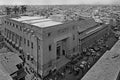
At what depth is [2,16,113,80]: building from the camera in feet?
92.6

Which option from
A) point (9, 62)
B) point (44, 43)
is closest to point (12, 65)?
point (9, 62)

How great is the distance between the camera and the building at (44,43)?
28212 millimetres

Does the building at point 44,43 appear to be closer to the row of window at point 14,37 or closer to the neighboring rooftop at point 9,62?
the row of window at point 14,37

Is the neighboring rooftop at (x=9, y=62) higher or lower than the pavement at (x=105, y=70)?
lower

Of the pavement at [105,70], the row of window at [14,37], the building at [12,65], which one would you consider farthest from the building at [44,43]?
the pavement at [105,70]

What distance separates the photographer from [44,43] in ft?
90.2

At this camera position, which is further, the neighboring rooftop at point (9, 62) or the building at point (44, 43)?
the building at point (44, 43)

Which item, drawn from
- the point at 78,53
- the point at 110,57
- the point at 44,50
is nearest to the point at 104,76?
the point at 110,57

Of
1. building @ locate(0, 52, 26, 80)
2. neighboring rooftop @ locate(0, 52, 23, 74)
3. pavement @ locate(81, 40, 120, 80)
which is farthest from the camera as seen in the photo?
neighboring rooftop @ locate(0, 52, 23, 74)

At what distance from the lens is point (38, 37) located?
28078 mm

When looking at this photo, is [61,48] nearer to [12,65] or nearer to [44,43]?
[44,43]

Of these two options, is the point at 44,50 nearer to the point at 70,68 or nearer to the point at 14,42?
the point at 70,68

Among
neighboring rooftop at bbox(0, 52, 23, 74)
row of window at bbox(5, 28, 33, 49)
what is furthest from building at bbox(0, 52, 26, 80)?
row of window at bbox(5, 28, 33, 49)

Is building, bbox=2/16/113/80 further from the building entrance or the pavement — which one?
the pavement
